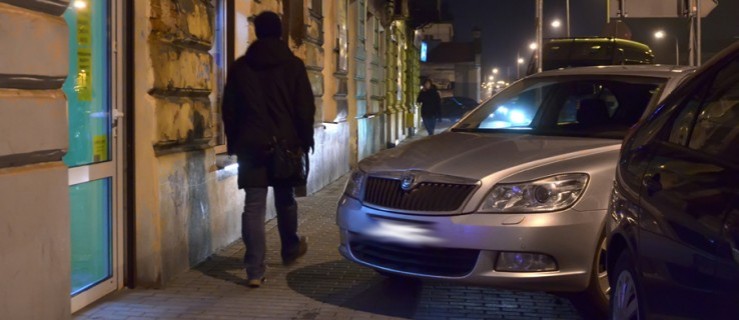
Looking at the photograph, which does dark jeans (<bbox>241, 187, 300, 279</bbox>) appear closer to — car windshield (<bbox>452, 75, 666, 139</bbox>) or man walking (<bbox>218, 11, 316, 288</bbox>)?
man walking (<bbox>218, 11, 316, 288</bbox>)

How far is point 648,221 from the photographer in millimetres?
3586

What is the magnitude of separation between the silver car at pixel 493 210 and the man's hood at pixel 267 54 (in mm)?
921

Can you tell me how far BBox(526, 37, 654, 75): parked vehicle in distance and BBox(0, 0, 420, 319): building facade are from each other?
9.57 metres

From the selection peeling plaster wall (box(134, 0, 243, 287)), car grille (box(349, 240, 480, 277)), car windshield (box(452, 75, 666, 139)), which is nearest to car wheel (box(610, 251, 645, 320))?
car grille (box(349, 240, 480, 277))

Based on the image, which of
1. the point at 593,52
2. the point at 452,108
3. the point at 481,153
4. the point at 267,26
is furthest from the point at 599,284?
the point at 452,108

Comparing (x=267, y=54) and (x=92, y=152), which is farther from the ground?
(x=267, y=54)

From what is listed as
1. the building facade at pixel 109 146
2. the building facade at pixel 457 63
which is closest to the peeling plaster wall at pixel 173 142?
the building facade at pixel 109 146

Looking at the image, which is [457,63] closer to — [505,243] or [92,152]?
[92,152]

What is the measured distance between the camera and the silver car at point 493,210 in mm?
5023

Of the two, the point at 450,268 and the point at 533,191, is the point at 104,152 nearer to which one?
the point at 450,268

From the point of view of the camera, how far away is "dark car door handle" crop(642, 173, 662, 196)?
11.8 feet

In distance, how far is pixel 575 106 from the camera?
260 inches

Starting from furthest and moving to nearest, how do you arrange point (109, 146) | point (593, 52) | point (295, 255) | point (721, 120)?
point (593, 52)
point (295, 255)
point (109, 146)
point (721, 120)

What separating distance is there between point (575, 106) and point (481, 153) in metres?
1.39
